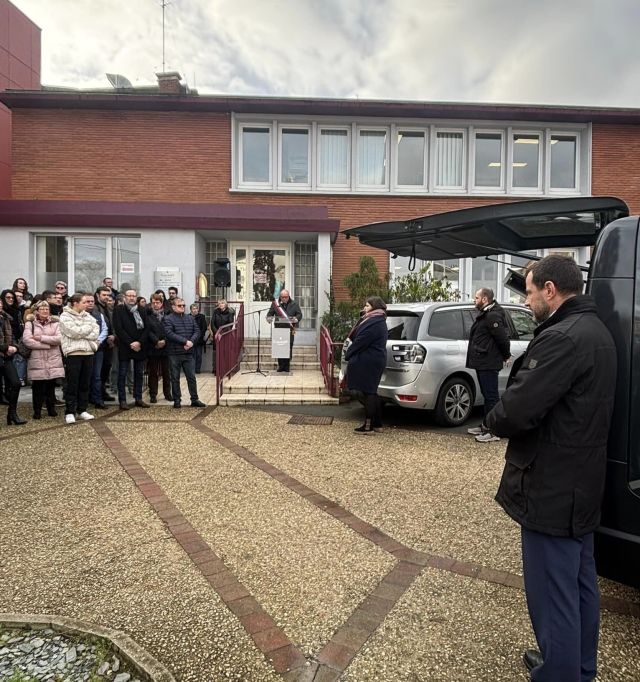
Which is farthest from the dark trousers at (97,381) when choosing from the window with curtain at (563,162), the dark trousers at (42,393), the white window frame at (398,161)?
the window with curtain at (563,162)

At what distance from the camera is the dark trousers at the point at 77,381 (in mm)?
7504

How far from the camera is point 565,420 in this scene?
81.3 inches

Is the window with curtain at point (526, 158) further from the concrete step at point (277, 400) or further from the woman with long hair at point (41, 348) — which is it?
the woman with long hair at point (41, 348)

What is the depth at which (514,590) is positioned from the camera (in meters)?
3.13

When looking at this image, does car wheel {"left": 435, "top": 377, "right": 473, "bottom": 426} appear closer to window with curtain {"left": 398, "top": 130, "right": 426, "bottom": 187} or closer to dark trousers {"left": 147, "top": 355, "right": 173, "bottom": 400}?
dark trousers {"left": 147, "top": 355, "right": 173, "bottom": 400}

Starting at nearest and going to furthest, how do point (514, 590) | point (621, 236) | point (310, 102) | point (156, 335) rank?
point (621, 236)
point (514, 590)
point (156, 335)
point (310, 102)

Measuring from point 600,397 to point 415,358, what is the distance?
16.4 ft

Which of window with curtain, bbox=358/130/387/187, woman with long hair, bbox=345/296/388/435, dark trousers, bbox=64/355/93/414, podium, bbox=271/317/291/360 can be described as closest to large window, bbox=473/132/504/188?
window with curtain, bbox=358/130/387/187

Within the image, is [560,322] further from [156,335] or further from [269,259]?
[269,259]

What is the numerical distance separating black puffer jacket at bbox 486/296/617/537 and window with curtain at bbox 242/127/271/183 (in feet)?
43.7

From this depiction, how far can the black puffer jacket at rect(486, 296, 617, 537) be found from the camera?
80.4 inches

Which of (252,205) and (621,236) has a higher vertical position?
(252,205)

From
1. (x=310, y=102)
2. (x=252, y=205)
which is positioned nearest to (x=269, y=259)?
(x=252, y=205)

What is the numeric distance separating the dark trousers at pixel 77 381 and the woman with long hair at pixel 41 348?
0.27 m
